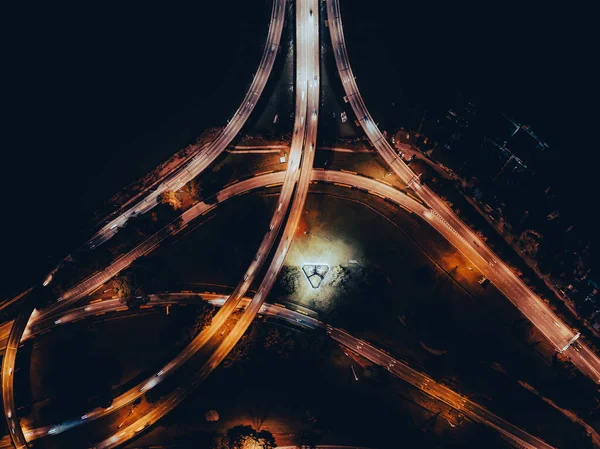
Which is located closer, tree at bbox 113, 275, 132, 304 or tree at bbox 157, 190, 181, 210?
tree at bbox 113, 275, 132, 304

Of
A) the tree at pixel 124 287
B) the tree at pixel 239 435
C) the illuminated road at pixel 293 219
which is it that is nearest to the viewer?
the tree at pixel 239 435

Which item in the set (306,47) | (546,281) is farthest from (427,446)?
(306,47)

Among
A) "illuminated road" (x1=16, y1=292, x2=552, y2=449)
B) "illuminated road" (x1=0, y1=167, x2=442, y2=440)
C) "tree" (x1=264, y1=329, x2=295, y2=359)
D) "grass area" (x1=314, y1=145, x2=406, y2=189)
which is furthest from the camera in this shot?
"grass area" (x1=314, y1=145, x2=406, y2=189)

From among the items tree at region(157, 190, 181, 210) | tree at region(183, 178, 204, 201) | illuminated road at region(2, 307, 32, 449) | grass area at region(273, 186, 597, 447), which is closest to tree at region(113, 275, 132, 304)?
tree at region(157, 190, 181, 210)

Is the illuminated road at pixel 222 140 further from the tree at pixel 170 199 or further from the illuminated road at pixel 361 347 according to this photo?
the illuminated road at pixel 361 347

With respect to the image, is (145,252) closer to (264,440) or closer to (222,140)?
(222,140)

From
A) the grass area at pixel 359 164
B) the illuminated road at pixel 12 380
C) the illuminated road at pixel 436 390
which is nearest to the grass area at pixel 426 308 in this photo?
the illuminated road at pixel 436 390

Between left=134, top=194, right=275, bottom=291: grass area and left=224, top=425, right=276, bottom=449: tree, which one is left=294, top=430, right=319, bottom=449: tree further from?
left=134, top=194, right=275, bottom=291: grass area
